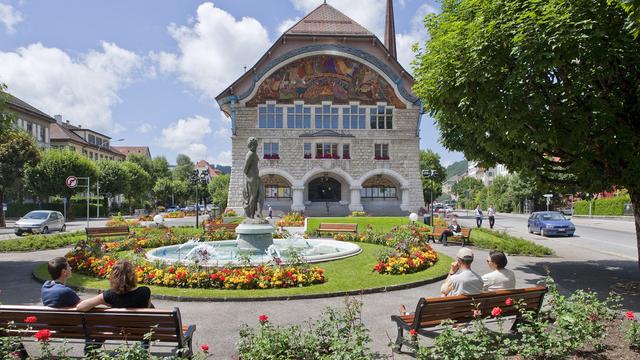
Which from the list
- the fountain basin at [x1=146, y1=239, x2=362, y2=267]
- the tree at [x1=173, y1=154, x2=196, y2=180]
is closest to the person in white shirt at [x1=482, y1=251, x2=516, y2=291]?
the fountain basin at [x1=146, y1=239, x2=362, y2=267]

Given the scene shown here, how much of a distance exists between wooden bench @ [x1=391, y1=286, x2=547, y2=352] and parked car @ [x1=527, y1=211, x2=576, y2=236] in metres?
21.6

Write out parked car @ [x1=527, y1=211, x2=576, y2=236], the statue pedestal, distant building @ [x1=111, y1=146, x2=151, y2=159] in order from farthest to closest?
distant building @ [x1=111, y1=146, x2=151, y2=159] < parked car @ [x1=527, y1=211, x2=576, y2=236] < the statue pedestal

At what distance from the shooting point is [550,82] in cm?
1014

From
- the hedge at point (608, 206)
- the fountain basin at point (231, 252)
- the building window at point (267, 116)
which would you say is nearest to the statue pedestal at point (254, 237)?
the fountain basin at point (231, 252)

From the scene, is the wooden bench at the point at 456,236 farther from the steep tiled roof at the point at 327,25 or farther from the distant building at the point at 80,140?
the distant building at the point at 80,140

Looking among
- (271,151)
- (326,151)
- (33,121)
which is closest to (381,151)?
(326,151)

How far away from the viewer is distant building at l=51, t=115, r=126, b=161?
6562 cm

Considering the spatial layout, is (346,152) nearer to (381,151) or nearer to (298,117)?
(381,151)

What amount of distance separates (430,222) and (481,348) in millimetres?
26883

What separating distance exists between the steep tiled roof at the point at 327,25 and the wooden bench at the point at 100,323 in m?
42.1

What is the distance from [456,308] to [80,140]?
7847cm

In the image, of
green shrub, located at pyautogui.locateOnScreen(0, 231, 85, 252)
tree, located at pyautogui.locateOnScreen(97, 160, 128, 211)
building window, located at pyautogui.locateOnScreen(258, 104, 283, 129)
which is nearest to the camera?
green shrub, located at pyautogui.locateOnScreen(0, 231, 85, 252)

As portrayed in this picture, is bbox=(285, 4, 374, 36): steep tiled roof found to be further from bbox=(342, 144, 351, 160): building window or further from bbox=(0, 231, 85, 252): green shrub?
bbox=(0, 231, 85, 252): green shrub

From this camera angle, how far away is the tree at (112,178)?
187 feet
